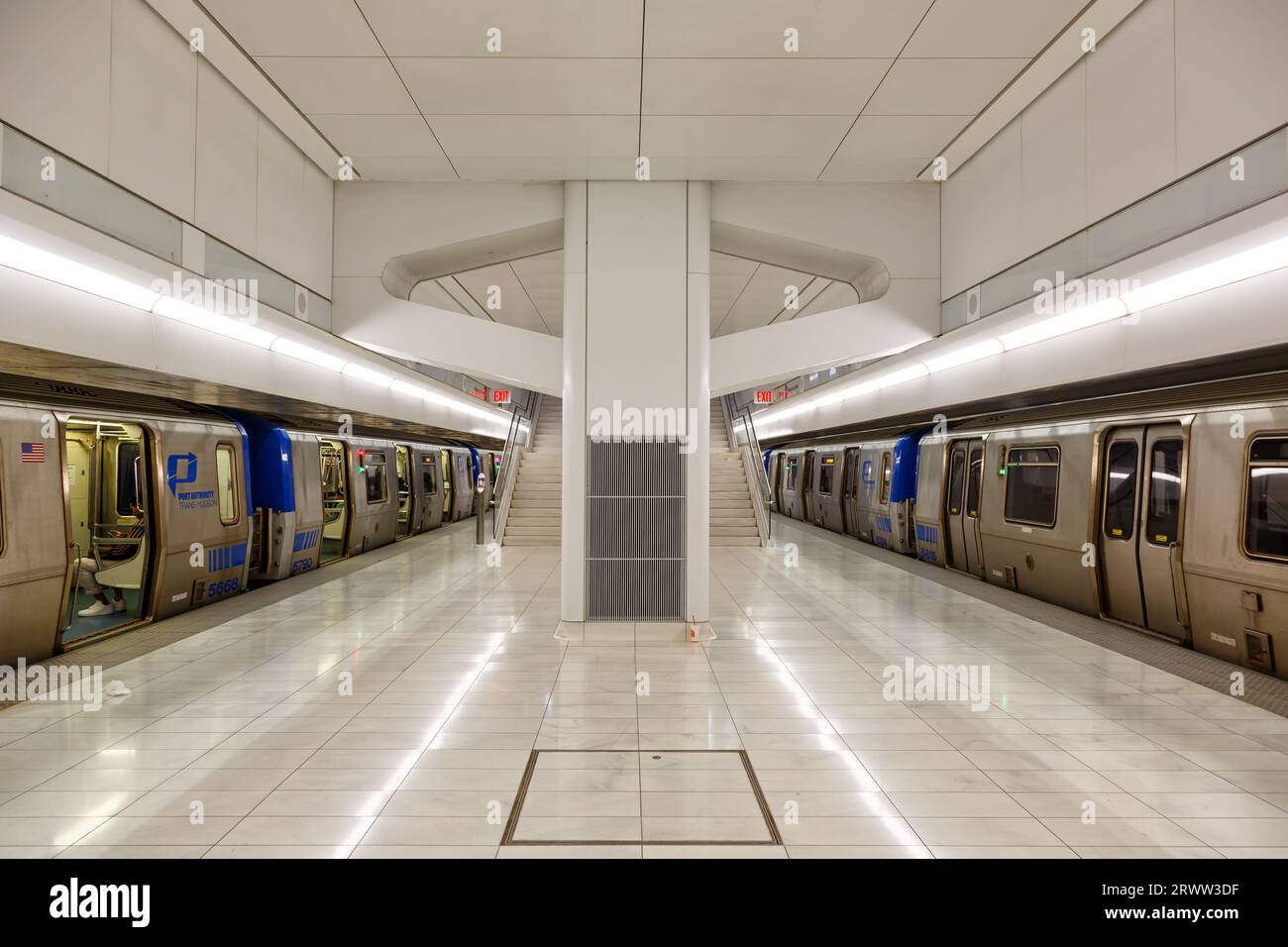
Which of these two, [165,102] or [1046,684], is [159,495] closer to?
[165,102]

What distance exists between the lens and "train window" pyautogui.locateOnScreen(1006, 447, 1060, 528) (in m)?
7.83

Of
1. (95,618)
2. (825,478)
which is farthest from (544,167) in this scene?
(825,478)

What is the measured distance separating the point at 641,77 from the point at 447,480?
1470 centimetres

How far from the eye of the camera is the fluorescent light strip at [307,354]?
6.66 meters

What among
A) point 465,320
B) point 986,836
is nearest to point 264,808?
point 986,836

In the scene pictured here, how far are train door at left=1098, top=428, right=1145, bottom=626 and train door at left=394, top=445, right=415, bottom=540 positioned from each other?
12707 millimetres

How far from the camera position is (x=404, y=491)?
605 inches

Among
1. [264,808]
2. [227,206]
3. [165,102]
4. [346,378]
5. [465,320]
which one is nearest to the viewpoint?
[264,808]

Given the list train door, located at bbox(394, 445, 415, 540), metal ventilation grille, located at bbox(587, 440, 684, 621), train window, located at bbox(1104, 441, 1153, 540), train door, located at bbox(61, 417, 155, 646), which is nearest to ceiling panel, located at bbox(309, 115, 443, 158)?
metal ventilation grille, located at bbox(587, 440, 684, 621)

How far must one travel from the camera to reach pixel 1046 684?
5.25m

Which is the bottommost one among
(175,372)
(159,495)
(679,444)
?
(159,495)

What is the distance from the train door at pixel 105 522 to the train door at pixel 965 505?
1045cm

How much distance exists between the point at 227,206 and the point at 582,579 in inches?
171

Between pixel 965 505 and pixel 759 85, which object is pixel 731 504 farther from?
pixel 759 85
